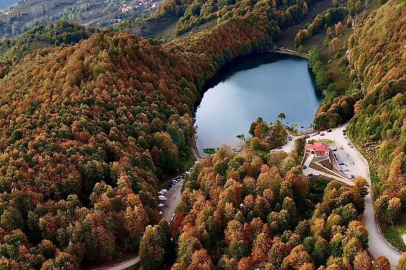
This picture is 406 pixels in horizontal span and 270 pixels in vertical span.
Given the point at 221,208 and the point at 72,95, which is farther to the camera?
the point at 72,95

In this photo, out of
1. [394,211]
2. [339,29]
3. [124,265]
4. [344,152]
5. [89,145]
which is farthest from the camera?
[339,29]

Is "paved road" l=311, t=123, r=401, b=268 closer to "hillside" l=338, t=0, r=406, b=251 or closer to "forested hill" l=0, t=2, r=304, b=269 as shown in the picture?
"hillside" l=338, t=0, r=406, b=251

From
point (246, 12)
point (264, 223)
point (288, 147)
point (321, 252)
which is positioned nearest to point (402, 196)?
point (321, 252)

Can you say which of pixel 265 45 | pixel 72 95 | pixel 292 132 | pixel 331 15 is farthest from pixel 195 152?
pixel 331 15

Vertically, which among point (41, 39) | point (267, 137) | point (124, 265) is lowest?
point (267, 137)

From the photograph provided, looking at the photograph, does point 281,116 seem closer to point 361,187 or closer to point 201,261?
point 361,187

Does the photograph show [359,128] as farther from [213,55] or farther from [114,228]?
[213,55]

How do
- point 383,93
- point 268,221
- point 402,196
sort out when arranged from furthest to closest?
1. point 383,93
2. point 268,221
3. point 402,196
